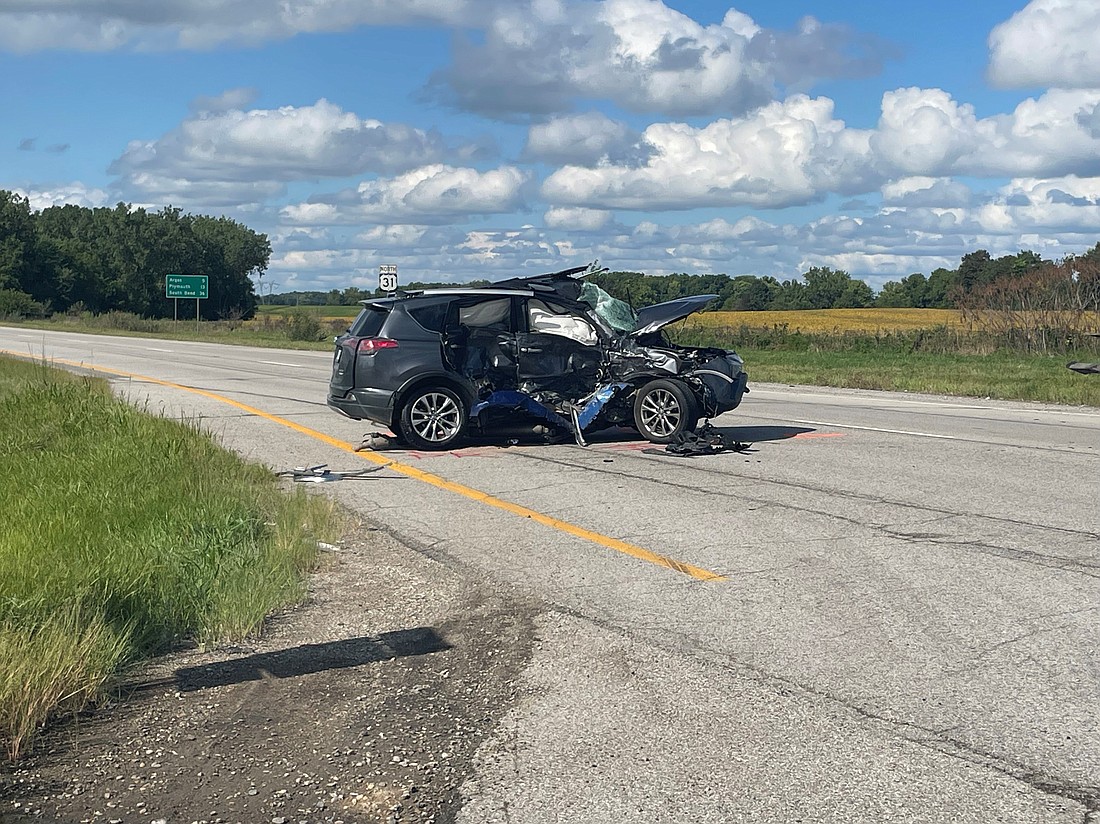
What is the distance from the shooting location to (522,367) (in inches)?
513

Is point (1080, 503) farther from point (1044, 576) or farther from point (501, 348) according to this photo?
point (501, 348)

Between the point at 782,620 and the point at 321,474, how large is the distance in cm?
627

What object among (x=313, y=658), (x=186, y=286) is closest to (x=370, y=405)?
(x=313, y=658)

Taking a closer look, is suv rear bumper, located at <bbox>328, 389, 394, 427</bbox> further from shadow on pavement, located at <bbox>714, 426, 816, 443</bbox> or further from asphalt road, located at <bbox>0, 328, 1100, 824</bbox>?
shadow on pavement, located at <bbox>714, 426, 816, 443</bbox>

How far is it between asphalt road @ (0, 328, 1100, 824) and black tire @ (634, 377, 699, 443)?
12.9 inches

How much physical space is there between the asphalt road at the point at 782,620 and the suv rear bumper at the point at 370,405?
0.43 m

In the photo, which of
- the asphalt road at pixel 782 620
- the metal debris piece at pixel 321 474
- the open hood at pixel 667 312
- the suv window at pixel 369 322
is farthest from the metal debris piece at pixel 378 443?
the open hood at pixel 667 312

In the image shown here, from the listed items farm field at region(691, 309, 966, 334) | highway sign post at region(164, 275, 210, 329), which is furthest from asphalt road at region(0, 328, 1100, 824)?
highway sign post at region(164, 275, 210, 329)

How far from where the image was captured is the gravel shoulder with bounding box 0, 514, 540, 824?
3887 millimetres

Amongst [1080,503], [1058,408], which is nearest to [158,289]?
[1058,408]

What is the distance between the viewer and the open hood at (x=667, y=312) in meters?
13.0

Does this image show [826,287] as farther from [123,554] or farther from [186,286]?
[123,554]

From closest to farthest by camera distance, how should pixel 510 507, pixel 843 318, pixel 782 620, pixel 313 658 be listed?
pixel 313 658 → pixel 782 620 → pixel 510 507 → pixel 843 318

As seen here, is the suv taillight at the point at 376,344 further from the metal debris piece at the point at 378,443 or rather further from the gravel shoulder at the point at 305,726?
the gravel shoulder at the point at 305,726
